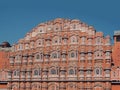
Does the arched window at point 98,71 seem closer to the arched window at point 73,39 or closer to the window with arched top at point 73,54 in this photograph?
the window with arched top at point 73,54

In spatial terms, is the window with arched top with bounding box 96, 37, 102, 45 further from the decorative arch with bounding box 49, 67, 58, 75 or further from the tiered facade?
the decorative arch with bounding box 49, 67, 58, 75

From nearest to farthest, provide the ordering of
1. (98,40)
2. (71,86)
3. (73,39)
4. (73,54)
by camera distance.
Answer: (71,86) < (98,40) < (73,54) < (73,39)

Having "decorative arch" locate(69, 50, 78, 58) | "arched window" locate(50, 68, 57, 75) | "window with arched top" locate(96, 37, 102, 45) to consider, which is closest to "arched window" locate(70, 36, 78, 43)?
"decorative arch" locate(69, 50, 78, 58)

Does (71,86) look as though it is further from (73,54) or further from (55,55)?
(55,55)

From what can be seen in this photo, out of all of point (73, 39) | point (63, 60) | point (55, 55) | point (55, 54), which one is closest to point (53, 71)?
point (63, 60)

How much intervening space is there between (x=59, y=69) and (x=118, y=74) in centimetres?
678

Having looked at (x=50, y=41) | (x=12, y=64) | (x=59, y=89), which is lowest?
(x=59, y=89)

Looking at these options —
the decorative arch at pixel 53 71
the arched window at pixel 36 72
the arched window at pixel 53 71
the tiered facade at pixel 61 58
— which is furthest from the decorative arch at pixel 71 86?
the arched window at pixel 36 72

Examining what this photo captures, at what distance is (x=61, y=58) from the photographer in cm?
4047

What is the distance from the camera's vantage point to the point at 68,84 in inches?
1563

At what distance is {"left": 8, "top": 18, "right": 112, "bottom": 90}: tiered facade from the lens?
39.2 m

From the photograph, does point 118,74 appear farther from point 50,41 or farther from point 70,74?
point 50,41

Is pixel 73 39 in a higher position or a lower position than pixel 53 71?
higher

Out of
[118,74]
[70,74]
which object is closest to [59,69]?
[70,74]
